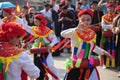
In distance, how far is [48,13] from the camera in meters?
12.2

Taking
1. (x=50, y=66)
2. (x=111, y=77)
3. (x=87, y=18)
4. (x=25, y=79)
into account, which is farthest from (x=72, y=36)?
(x=111, y=77)

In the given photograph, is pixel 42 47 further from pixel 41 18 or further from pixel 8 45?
pixel 8 45

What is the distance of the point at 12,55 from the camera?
398 cm

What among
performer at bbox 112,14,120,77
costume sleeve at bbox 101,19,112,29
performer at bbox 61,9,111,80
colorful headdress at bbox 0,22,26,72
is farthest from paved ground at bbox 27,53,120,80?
colorful headdress at bbox 0,22,26,72

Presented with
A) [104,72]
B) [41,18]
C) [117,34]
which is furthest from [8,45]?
[104,72]

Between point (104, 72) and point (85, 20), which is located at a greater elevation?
point (85, 20)

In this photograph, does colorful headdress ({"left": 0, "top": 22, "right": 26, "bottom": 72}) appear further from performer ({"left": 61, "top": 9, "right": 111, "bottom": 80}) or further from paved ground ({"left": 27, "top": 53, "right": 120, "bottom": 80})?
paved ground ({"left": 27, "top": 53, "right": 120, "bottom": 80})

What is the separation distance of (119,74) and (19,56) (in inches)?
186

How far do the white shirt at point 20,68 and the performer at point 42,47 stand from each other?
9.56ft

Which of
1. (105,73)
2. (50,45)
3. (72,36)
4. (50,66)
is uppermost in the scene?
(72,36)

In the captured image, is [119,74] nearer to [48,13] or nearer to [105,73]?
[105,73]

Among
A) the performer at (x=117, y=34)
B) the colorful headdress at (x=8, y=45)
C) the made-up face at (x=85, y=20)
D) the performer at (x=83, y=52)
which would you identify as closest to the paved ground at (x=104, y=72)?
the performer at (x=117, y=34)

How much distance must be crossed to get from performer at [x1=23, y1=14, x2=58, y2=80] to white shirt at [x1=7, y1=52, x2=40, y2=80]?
291 centimetres

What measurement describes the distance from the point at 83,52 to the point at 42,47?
1.76m
